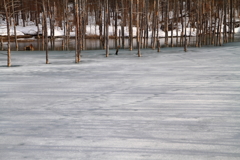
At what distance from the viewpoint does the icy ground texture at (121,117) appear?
4.27 meters

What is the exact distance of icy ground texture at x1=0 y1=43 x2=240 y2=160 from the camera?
4270 mm

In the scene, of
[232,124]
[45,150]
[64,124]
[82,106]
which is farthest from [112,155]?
[82,106]

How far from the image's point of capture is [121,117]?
5.82 metres

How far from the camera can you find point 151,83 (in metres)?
9.09

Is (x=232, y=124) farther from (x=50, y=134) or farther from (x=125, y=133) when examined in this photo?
(x=50, y=134)

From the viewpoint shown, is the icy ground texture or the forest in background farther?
the forest in background

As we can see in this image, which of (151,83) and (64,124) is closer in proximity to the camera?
(64,124)

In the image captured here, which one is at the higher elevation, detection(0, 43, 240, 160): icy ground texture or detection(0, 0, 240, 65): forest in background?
detection(0, 0, 240, 65): forest in background

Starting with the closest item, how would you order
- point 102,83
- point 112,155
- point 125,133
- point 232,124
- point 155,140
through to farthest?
point 112,155 < point 155,140 < point 125,133 < point 232,124 < point 102,83

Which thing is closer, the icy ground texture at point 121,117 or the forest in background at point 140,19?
the icy ground texture at point 121,117

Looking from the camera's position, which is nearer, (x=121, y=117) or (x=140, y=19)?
(x=121, y=117)

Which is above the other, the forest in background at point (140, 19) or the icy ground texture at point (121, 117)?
the forest in background at point (140, 19)

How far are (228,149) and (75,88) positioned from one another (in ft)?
16.6

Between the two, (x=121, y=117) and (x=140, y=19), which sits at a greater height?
(x=140, y=19)
